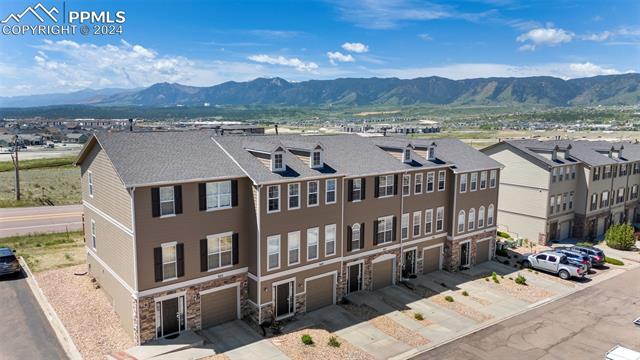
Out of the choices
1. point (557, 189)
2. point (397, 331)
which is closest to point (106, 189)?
point (397, 331)

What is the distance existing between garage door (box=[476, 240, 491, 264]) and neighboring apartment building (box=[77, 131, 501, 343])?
27.3ft

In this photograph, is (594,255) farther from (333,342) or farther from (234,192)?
(234,192)

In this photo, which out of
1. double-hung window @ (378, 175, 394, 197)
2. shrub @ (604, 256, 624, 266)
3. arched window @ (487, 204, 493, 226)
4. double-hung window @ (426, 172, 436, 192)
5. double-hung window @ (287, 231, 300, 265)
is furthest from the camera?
shrub @ (604, 256, 624, 266)

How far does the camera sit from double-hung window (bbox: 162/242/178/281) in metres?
23.5

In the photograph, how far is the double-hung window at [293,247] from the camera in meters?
26.8

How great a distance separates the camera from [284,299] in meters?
27.3

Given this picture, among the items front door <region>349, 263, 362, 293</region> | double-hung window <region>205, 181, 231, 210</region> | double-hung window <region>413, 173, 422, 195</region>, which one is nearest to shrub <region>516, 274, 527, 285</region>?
double-hung window <region>413, 173, 422, 195</region>

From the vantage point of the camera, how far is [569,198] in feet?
164

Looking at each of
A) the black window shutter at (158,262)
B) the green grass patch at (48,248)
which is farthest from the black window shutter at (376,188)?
the green grass patch at (48,248)

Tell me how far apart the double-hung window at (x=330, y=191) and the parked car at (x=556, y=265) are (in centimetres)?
2090

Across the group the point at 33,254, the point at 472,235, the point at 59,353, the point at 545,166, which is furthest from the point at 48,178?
the point at 545,166

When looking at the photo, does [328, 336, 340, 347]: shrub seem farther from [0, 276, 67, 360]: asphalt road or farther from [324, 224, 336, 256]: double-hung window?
[0, 276, 67, 360]: asphalt road

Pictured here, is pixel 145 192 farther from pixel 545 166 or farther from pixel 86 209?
pixel 545 166

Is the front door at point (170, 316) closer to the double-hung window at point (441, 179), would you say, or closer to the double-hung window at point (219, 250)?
the double-hung window at point (219, 250)
